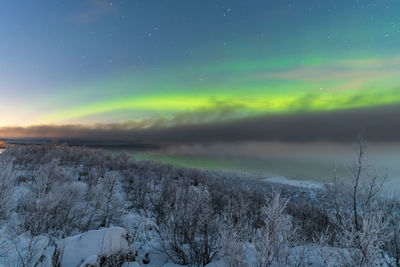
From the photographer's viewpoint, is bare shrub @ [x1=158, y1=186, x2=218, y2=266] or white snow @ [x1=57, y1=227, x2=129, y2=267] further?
bare shrub @ [x1=158, y1=186, x2=218, y2=266]

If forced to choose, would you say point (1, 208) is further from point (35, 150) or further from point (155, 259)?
point (35, 150)

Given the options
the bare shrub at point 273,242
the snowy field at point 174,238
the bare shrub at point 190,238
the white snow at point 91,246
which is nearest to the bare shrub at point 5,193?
the snowy field at point 174,238

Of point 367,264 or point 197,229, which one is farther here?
point 197,229

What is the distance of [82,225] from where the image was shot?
720cm

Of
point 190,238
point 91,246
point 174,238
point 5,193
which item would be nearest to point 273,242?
point 190,238

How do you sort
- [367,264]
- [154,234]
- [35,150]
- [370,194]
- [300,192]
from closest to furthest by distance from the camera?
[367,264] → [154,234] → [370,194] → [35,150] → [300,192]

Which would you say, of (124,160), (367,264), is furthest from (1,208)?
(124,160)

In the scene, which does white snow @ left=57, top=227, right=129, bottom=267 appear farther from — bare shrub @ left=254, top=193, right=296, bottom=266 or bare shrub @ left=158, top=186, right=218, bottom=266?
bare shrub @ left=254, top=193, right=296, bottom=266

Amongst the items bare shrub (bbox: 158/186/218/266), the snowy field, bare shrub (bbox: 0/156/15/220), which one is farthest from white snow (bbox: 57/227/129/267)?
bare shrub (bbox: 0/156/15/220)

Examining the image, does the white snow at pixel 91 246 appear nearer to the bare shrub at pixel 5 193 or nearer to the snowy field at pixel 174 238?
the snowy field at pixel 174 238

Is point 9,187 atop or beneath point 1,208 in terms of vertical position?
atop

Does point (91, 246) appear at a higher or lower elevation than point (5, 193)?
lower

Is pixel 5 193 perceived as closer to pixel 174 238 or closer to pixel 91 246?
pixel 91 246

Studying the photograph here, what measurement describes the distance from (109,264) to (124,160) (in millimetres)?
24629
